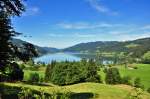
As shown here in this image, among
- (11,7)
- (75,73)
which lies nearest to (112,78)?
(75,73)

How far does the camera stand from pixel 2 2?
23484 mm

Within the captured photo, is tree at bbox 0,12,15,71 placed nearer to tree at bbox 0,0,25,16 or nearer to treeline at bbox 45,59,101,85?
tree at bbox 0,0,25,16

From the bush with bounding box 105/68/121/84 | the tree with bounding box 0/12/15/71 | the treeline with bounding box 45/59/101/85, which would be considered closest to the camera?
the tree with bounding box 0/12/15/71

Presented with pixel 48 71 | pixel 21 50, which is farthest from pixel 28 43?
pixel 48 71

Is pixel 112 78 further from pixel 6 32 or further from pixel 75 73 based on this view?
pixel 6 32

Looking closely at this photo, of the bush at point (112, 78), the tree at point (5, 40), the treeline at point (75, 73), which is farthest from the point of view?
the bush at point (112, 78)

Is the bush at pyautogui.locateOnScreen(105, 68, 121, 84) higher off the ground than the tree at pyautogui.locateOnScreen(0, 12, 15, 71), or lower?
lower

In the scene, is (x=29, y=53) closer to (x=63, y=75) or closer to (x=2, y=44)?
(x=2, y=44)

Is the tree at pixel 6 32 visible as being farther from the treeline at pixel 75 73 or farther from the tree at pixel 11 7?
the treeline at pixel 75 73

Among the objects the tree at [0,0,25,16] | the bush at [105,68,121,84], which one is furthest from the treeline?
the tree at [0,0,25,16]

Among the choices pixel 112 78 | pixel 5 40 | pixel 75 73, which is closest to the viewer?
pixel 5 40

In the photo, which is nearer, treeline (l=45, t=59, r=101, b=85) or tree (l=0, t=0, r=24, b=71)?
tree (l=0, t=0, r=24, b=71)

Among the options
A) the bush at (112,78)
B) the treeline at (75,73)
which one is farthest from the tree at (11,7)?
the bush at (112,78)

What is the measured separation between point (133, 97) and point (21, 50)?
17950 millimetres
